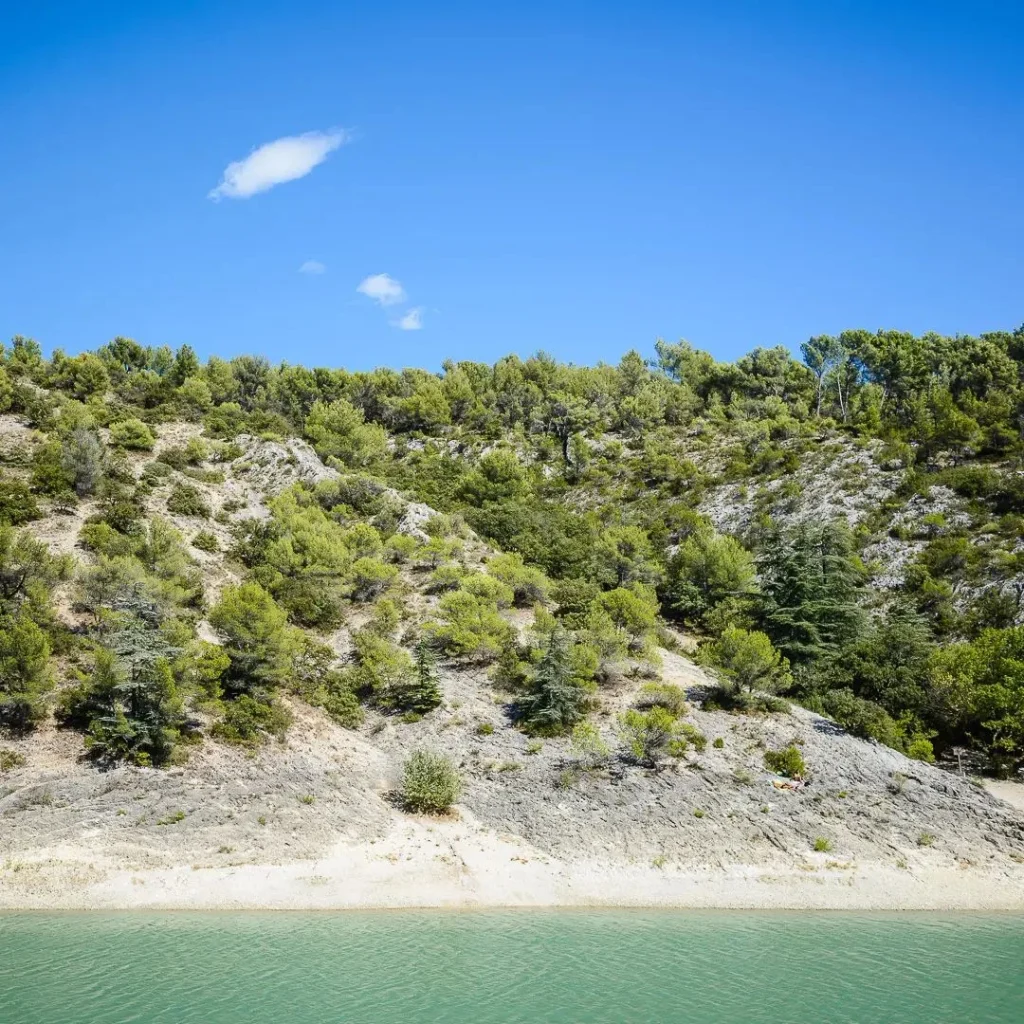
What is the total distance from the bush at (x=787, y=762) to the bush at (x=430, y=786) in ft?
53.5

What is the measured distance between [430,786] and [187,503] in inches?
1536

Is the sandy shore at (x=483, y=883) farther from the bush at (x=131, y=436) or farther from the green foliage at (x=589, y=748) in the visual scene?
the bush at (x=131, y=436)

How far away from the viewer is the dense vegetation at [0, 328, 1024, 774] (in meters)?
43.8

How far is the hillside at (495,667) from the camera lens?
1372 inches

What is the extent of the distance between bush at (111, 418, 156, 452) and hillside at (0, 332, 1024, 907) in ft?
2.23

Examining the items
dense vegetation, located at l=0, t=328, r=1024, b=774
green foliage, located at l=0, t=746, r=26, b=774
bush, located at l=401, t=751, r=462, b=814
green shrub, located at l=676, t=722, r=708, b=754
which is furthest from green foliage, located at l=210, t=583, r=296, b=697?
green shrub, located at l=676, t=722, r=708, b=754

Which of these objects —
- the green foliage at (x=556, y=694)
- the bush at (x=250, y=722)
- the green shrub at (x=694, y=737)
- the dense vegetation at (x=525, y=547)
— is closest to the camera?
the bush at (x=250, y=722)

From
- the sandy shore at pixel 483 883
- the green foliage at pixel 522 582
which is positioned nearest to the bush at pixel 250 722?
the sandy shore at pixel 483 883

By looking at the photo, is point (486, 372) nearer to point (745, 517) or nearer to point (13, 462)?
point (745, 517)

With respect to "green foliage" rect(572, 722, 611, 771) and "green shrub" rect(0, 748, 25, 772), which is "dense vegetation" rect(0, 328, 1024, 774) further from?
"green shrub" rect(0, 748, 25, 772)

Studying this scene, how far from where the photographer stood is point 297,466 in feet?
252

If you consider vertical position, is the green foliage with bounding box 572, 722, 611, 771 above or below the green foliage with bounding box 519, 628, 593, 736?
below

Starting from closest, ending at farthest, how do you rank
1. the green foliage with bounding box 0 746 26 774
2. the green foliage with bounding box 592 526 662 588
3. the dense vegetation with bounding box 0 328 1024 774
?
1. the green foliage with bounding box 0 746 26 774
2. the dense vegetation with bounding box 0 328 1024 774
3. the green foliage with bounding box 592 526 662 588

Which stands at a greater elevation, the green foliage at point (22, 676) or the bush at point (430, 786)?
the green foliage at point (22, 676)
